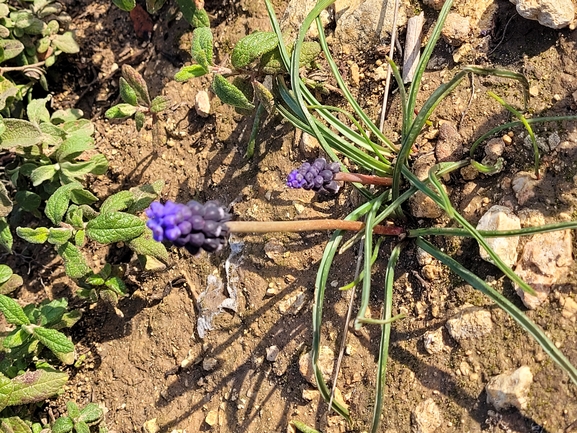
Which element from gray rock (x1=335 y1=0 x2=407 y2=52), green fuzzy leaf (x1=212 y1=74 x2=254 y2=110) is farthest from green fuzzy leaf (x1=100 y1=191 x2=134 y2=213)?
gray rock (x1=335 y1=0 x2=407 y2=52)

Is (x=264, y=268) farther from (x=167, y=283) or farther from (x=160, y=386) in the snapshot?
(x=160, y=386)

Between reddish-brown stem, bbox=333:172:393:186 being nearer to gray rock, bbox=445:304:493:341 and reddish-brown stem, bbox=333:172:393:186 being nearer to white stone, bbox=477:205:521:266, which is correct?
white stone, bbox=477:205:521:266

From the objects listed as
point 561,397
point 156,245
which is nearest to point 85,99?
point 156,245

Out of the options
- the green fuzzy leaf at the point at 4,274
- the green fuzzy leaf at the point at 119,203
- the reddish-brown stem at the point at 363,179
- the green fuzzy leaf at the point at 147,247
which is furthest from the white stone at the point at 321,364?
the green fuzzy leaf at the point at 4,274

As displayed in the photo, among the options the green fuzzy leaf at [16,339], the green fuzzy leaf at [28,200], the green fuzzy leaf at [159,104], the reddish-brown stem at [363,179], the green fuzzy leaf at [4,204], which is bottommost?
the green fuzzy leaf at [16,339]

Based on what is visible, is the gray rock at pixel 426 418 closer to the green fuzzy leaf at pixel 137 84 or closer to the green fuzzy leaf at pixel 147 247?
the green fuzzy leaf at pixel 147 247

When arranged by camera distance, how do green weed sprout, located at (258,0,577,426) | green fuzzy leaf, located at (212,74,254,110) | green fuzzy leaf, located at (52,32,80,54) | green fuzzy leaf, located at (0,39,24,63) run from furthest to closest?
green fuzzy leaf, located at (52,32,80,54), green fuzzy leaf, located at (0,39,24,63), green fuzzy leaf, located at (212,74,254,110), green weed sprout, located at (258,0,577,426)
